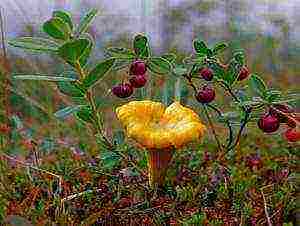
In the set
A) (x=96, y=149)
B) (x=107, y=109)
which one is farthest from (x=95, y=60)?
(x=96, y=149)

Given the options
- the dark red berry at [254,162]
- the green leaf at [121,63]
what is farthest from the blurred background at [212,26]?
the green leaf at [121,63]

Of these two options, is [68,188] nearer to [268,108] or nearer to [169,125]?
[169,125]

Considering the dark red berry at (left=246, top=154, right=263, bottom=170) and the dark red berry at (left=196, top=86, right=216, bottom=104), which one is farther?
the dark red berry at (left=246, top=154, right=263, bottom=170)

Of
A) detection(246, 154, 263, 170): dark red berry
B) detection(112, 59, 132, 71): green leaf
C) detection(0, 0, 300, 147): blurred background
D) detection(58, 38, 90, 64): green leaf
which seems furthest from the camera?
detection(0, 0, 300, 147): blurred background

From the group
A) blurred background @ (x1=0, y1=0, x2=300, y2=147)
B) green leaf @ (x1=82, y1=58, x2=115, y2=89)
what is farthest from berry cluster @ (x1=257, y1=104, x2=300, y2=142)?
blurred background @ (x1=0, y1=0, x2=300, y2=147)

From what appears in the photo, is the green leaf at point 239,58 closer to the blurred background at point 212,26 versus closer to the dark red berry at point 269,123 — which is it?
the dark red berry at point 269,123

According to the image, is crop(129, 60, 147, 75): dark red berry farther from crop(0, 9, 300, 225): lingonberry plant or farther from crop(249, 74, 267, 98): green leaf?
crop(249, 74, 267, 98): green leaf

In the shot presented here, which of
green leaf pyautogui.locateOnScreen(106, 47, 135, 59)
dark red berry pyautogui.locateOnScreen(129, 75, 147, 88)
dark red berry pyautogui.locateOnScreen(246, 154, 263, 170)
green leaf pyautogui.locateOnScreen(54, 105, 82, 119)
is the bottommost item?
dark red berry pyautogui.locateOnScreen(246, 154, 263, 170)
